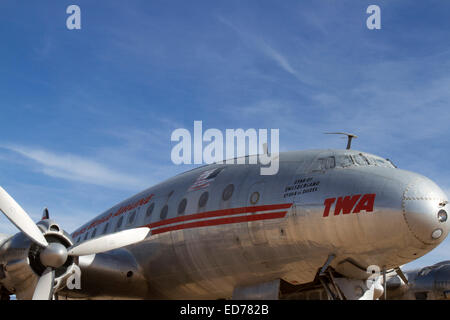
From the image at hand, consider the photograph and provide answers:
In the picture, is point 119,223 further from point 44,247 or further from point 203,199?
point 44,247

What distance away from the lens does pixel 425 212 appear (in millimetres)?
10656

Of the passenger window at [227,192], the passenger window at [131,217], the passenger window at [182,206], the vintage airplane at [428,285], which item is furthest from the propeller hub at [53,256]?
the vintage airplane at [428,285]

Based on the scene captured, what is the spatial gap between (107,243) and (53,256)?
5.07ft

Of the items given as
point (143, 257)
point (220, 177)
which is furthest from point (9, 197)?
point (220, 177)

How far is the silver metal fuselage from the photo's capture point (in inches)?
429

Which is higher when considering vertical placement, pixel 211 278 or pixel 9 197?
pixel 9 197

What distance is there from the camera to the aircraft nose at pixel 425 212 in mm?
10625

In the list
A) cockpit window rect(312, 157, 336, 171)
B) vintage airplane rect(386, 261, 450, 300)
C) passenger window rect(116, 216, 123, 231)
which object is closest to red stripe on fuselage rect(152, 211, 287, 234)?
cockpit window rect(312, 157, 336, 171)

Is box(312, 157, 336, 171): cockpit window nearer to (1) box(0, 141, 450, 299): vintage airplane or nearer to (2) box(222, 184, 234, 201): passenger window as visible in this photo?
(1) box(0, 141, 450, 299): vintage airplane

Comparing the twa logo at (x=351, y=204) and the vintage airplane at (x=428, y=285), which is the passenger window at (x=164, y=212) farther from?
the vintage airplane at (x=428, y=285)
